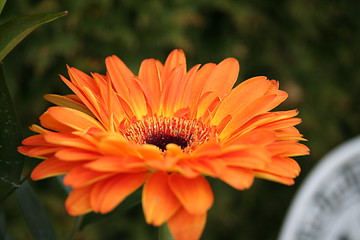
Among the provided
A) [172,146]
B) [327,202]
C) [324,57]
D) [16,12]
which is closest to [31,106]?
[16,12]

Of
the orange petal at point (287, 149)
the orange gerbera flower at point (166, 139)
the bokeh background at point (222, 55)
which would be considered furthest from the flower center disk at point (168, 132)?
the bokeh background at point (222, 55)

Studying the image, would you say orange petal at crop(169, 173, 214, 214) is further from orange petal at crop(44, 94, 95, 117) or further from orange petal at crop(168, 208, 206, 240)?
orange petal at crop(44, 94, 95, 117)

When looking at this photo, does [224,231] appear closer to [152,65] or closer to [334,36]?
[334,36]

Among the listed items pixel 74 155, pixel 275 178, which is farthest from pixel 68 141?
pixel 275 178

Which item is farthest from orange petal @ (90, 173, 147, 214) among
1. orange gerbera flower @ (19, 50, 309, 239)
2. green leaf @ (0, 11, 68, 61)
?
green leaf @ (0, 11, 68, 61)

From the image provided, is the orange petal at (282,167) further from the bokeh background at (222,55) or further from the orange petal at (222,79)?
the bokeh background at (222,55)

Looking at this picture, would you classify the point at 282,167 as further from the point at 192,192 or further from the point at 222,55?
the point at 222,55
